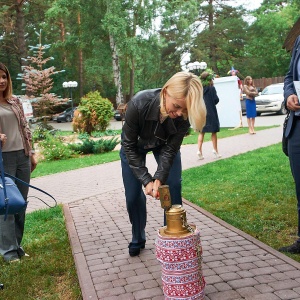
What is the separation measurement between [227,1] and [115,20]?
17639 mm

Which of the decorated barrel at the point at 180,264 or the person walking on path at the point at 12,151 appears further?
the person walking on path at the point at 12,151

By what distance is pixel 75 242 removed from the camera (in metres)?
4.87

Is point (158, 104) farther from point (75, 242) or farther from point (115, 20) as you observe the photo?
point (115, 20)

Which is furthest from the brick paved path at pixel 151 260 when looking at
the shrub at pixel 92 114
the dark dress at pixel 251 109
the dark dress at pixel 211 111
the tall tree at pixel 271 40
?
the tall tree at pixel 271 40

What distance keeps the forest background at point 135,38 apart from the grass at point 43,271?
25009mm

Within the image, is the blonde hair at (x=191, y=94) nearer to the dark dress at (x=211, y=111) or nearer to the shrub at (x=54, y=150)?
the dark dress at (x=211, y=111)

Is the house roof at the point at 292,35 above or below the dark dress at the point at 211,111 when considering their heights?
above

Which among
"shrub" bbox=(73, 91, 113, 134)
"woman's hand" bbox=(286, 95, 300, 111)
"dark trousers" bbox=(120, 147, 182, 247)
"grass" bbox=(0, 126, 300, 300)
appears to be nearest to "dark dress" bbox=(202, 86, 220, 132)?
"grass" bbox=(0, 126, 300, 300)

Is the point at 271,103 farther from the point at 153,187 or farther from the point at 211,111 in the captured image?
the point at 153,187

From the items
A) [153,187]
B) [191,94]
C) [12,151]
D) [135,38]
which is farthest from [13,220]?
[135,38]

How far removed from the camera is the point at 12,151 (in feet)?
13.6

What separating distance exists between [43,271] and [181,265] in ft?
5.50

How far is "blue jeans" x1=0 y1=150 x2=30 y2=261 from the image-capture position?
13.6ft

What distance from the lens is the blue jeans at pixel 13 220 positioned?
4.14 m
